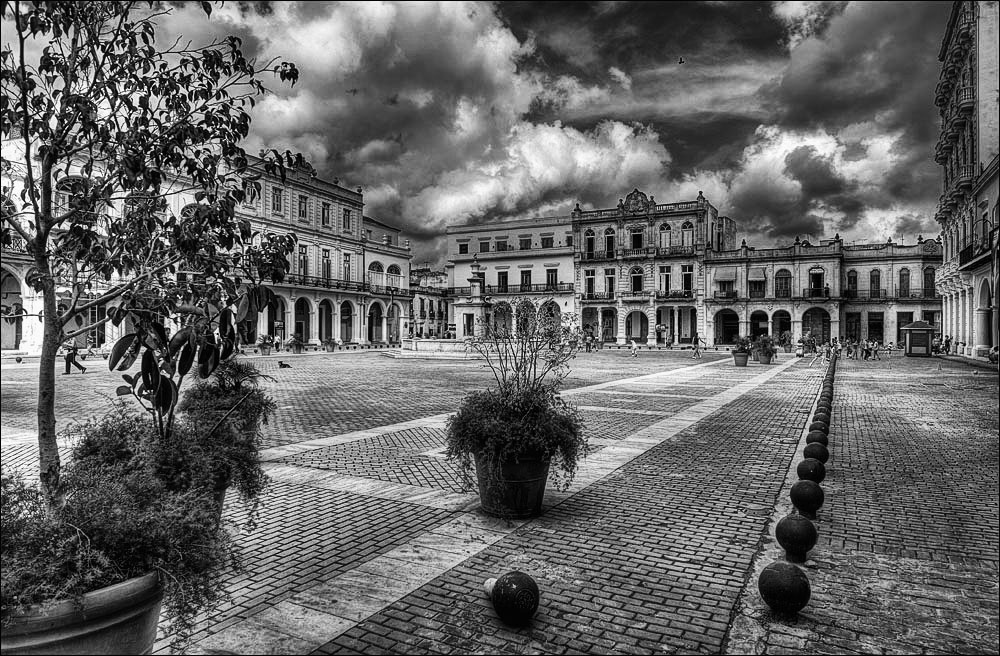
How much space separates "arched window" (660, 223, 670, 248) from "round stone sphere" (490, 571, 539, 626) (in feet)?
195

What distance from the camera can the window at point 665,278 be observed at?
196 feet

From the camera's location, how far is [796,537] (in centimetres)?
484

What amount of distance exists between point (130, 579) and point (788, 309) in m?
58.6

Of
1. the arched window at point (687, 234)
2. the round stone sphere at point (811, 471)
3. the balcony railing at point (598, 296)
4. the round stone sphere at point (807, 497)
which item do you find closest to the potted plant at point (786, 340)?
the arched window at point (687, 234)

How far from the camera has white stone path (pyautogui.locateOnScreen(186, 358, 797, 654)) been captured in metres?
3.82

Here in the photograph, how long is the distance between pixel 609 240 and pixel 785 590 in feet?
200

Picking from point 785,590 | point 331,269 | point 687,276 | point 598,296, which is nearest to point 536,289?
point 598,296

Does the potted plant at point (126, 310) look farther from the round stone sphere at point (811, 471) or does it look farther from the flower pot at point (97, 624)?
the round stone sphere at point (811, 471)

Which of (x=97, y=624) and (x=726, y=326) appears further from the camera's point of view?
(x=726, y=326)

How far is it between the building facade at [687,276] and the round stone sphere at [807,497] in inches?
1533

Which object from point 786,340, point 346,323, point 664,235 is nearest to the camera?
point 786,340

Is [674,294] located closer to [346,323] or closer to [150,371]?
[346,323]

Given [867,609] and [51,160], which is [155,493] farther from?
[867,609]

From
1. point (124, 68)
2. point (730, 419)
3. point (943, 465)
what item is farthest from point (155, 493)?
point (730, 419)
